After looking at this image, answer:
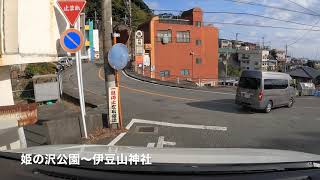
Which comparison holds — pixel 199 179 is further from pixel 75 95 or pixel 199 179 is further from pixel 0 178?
pixel 75 95

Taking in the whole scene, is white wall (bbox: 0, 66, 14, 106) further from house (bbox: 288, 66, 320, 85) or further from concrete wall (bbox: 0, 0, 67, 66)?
house (bbox: 288, 66, 320, 85)

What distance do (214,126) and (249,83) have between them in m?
6.60

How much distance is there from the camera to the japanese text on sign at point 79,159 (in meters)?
2.91

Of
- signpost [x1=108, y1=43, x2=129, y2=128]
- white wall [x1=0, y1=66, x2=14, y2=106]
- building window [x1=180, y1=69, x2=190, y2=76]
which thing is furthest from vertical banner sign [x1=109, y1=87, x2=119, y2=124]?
building window [x1=180, y1=69, x2=190, y2=76]

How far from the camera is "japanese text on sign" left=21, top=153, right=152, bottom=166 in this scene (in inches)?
115

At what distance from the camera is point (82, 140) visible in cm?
1178

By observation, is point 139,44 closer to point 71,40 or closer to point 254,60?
point 71,40

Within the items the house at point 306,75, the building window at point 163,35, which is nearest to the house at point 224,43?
the house at point 306,75

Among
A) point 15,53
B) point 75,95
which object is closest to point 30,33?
point 15,53

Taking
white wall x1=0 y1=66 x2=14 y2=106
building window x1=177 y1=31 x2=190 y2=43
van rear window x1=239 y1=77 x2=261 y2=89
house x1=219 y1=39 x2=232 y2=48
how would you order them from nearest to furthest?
1. white wall x1=0 y1=66 x2=14 y2=106
2. van rear window x1=239 y1=77 x2=261 y2=89
3. building window x1=177 y1=31 x2=190 y2=43
4. house x1=219 y1=39 x2=232 y2=48

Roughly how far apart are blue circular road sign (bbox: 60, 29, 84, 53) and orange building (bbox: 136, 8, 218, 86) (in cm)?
4478

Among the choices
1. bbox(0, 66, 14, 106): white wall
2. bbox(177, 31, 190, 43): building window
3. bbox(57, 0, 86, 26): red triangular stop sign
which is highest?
bbox(177, 31, 190, 43): building window

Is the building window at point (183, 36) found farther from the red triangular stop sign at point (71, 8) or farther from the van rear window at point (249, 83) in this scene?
the red triangular stop sign at point (71, 8)

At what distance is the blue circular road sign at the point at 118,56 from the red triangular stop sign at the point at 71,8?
7.84 ft
